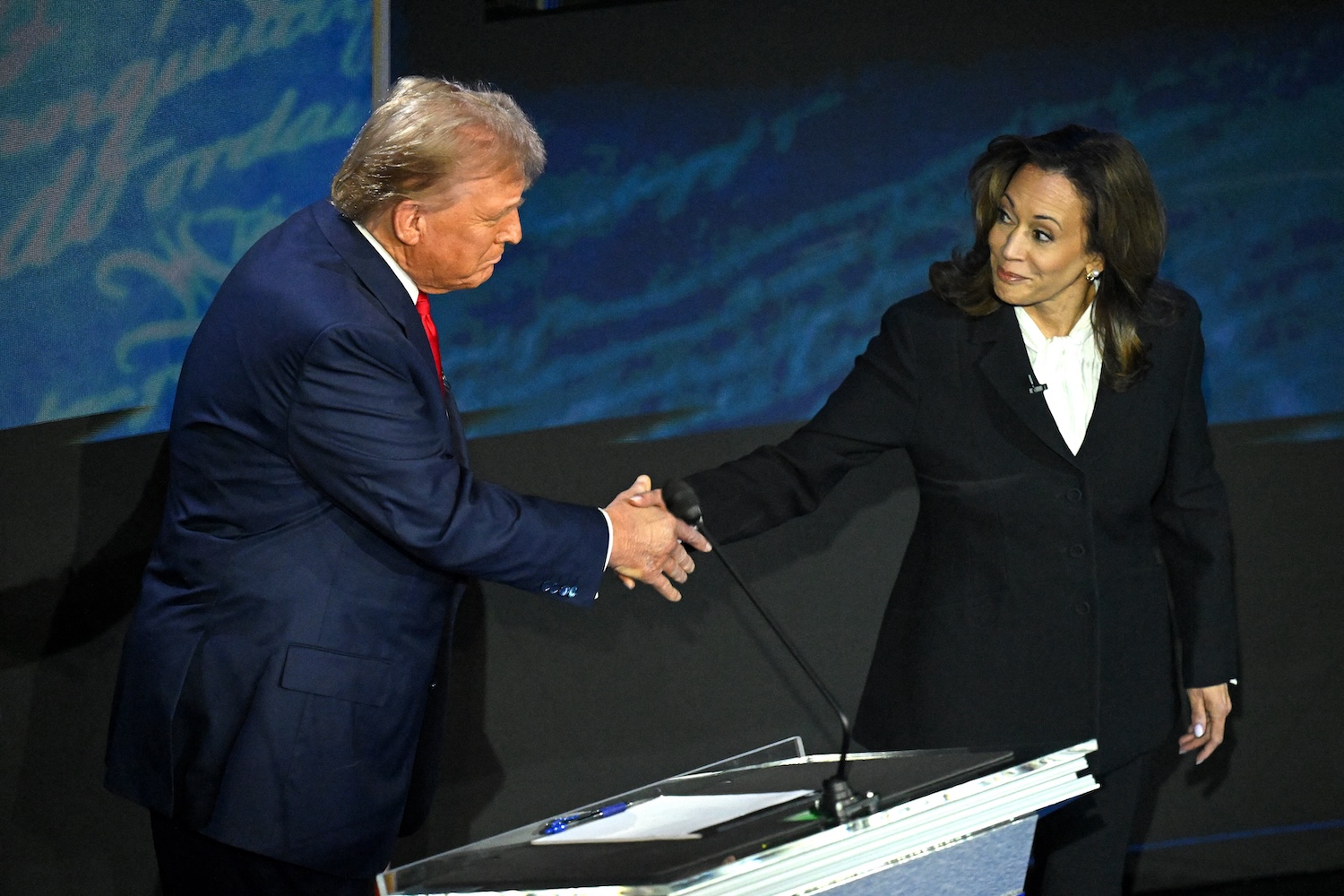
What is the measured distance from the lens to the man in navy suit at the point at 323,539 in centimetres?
188

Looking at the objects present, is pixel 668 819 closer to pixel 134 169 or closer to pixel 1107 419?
pixel 1107 419

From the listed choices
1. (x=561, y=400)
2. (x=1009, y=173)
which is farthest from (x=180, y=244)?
(x=1009, y=173)

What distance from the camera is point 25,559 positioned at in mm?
2703

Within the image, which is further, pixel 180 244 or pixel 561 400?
pixel 561 400

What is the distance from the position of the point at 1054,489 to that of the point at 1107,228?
423mm

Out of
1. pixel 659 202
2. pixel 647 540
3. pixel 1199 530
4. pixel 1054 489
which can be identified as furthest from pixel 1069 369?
pixel 659 202

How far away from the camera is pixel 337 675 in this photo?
1.90 m

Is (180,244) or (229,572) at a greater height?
(180,244)

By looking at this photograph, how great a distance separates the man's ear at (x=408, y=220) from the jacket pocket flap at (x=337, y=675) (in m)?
0.58

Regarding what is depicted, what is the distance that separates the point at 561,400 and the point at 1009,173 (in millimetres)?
1047

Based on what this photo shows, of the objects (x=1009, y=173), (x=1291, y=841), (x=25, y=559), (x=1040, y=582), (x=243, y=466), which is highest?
(x=1009, y=173)

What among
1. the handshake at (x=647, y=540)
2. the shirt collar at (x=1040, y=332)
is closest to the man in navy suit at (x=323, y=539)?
the handshake at (x=647, y=540)

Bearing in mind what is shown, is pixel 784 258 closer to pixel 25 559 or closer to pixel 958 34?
pixel 958 34

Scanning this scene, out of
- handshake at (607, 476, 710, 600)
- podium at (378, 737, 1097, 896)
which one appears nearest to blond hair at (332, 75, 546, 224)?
handshake at (607, 476, 710, 600)
